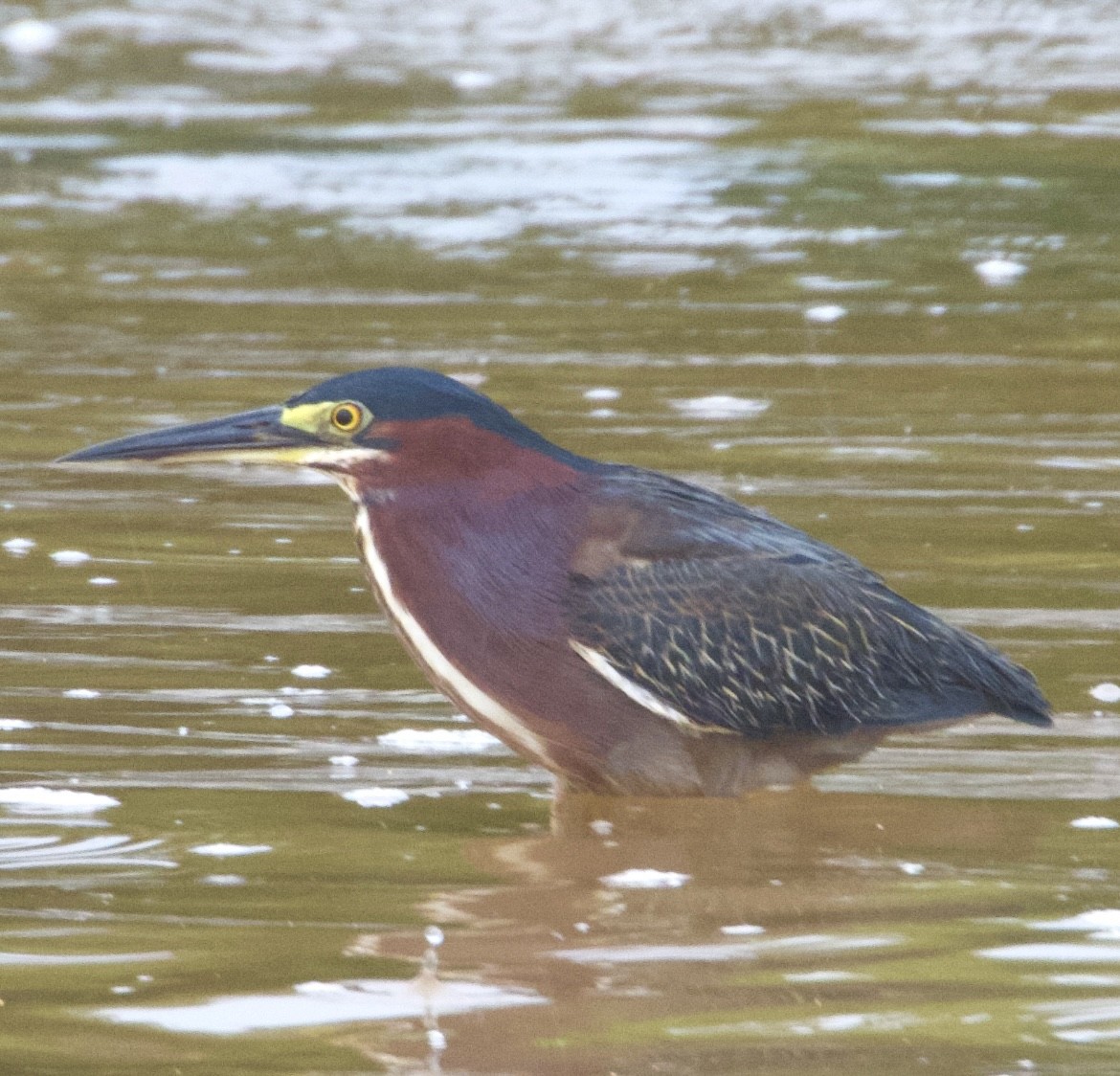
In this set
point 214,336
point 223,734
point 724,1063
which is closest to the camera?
point 724,1063

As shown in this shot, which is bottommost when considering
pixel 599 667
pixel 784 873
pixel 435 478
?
pixel 784 873

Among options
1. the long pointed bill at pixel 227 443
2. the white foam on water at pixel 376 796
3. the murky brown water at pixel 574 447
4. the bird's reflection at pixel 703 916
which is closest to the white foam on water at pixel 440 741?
the murky brown water at pixel 574 447

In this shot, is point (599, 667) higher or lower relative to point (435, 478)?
lower

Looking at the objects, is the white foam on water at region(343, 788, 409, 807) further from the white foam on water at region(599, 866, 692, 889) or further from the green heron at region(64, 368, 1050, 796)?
the white foam on water at region(599, 866, 692, 889)

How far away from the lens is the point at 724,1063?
3.59 meters

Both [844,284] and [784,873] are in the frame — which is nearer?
[784,873]

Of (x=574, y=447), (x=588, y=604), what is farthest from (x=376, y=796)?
(x=574, y=447)

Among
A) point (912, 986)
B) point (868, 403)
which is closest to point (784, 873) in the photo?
point (912, 986)

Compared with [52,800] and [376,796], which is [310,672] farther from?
[52,800]

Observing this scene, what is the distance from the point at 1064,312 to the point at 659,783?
182 inches

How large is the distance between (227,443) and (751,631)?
106cm

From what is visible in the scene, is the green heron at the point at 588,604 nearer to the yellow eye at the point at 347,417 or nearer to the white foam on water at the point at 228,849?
the yellow eye at the point at 347,417

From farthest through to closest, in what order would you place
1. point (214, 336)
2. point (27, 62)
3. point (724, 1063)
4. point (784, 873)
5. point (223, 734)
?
1. point (27, 62)
2. point (214, 336)
3. point (223, 734)
4. point (784, 873)
5. point (724, 1063)

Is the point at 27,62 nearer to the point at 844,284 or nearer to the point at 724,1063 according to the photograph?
the point at 844,284
